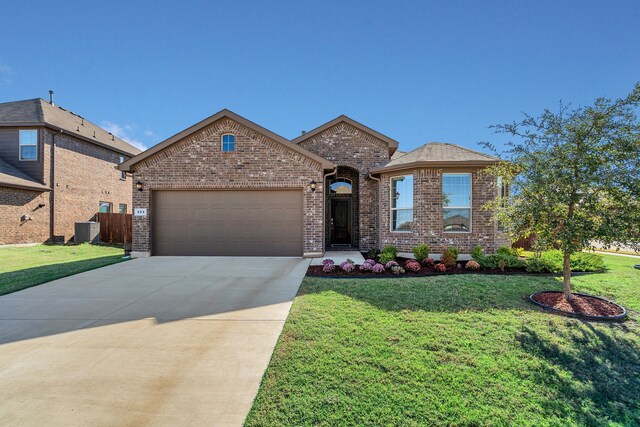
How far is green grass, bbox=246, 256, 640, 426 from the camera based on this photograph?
7.61ft

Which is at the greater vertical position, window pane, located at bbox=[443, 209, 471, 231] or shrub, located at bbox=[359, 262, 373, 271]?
window pane, located at bbox=[443, 209, 471, 231]

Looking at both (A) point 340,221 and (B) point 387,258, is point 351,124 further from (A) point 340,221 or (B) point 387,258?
(B) point 387,258

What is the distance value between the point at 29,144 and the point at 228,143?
42.5 feet

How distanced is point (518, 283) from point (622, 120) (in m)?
3.47

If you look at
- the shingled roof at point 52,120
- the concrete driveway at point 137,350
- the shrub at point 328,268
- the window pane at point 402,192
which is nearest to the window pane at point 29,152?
the shingled roof at point 52,120

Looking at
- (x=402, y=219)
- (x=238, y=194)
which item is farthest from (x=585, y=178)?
(x=238, y=194)

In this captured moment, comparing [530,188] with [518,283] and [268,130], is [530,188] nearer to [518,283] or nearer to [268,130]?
[518,283]

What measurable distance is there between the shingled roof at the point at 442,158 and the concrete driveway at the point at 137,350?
18.7 ft

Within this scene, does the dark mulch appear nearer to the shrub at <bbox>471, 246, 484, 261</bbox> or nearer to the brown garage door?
the shrub at <bbox>471, 246, 484, 261</bbox>

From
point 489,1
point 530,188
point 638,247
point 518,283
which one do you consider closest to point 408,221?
point 518,283

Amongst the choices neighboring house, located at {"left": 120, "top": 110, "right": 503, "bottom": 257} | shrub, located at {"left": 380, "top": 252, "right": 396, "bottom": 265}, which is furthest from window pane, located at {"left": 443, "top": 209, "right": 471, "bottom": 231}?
shrub, located at {"left": 380, "top": 252, "right": 396, "bottom": 265}

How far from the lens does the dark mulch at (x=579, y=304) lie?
14.8ft

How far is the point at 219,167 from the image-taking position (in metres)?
10.1

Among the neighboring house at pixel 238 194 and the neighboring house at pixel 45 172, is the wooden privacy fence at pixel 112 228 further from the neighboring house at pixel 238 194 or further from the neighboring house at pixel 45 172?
the neighboring house at pixel 238 194
